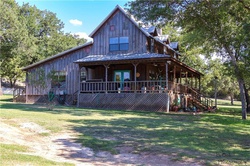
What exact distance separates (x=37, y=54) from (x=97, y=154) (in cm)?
3821

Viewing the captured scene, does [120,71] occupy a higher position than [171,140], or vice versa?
[120,71]

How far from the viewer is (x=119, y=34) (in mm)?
22938

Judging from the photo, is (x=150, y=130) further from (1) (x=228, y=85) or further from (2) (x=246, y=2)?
(1) (x=228, y=85)

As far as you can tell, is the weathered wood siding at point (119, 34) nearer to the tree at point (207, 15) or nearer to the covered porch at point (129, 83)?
the covered porch at point (129, 83)

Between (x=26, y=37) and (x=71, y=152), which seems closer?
(x=71, y=152)

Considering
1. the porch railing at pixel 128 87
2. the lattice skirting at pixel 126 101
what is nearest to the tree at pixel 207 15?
the porch railing at pixel 128 87

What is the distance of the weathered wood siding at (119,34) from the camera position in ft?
72.6

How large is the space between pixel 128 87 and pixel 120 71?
2.90 meters

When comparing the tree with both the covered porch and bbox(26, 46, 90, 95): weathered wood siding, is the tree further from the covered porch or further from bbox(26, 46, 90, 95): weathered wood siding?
bbox(26, 46, 90, 95): weathered wood siding

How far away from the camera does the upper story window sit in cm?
2275

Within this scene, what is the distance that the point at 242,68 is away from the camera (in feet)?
43.2

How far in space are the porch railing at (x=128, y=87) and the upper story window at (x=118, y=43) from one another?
125 inches

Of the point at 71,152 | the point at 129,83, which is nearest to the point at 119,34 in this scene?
the point at 129,83

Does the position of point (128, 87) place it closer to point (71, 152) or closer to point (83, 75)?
point (83, 75)
